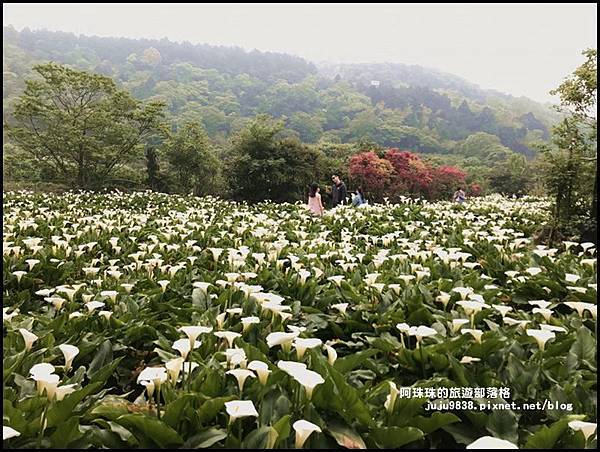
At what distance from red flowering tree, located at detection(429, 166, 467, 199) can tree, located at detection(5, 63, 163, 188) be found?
17602mm

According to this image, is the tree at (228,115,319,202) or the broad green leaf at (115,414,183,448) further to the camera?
the tree at (228,115,319,202)

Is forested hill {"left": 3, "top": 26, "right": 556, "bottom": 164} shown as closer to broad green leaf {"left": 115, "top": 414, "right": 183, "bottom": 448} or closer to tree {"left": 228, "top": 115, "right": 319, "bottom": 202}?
tree {"left": 228, "top": 115, "right": 319, "bottom": 202}

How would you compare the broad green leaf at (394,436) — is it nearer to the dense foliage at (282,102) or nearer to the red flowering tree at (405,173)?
the red flowering tree at (405,173)

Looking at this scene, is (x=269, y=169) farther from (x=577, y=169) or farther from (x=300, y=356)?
(x=300, y=356)

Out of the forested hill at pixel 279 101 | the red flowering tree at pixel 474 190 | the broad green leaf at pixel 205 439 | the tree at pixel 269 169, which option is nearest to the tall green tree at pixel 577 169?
the broad green leaf at pixel 205 439

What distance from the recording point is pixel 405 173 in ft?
83.5

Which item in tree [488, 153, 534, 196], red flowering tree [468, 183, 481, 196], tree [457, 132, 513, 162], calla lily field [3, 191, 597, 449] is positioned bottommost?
red flowering tree [468, 183, 481, 196]

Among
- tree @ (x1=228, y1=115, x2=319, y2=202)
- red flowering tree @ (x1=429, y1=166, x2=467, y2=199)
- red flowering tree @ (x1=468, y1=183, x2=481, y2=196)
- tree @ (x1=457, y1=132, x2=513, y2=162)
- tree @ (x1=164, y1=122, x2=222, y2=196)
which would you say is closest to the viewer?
tree @ (x1=228, y1=115, x2=319, y2=202)

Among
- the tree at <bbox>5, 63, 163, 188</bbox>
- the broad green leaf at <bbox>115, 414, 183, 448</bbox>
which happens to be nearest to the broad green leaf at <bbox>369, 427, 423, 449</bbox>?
the broad green leaf at <bbox>115, 414, 183, 448</bbox>

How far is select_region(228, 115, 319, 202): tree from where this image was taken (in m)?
19.9

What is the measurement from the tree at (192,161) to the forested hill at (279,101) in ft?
80.6

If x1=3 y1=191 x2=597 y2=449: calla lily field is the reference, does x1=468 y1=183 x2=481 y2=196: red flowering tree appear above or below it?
below

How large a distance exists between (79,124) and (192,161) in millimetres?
6266

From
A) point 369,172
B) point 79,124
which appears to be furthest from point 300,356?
point 79,124
